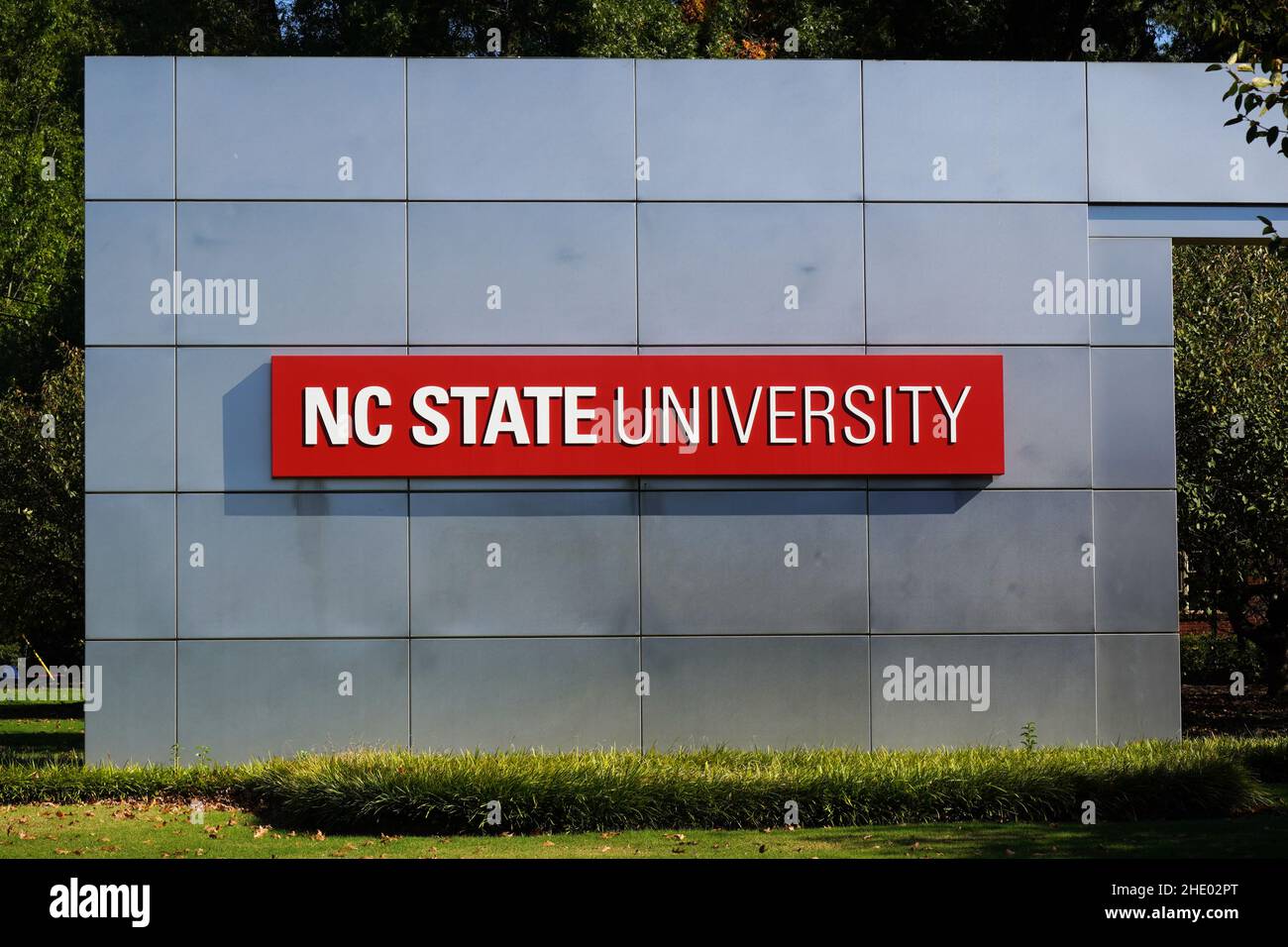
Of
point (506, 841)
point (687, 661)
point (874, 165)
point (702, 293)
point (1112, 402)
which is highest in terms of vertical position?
point (874, 165)

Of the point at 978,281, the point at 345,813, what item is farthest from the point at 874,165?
the point at 345,813

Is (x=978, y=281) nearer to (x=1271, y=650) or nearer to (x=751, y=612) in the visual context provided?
(x=751, y=612)

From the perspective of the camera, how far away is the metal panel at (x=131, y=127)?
11398 millimetres

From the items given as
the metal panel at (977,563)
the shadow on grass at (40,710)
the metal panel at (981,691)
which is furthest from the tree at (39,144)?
the metal panel at (981,691)

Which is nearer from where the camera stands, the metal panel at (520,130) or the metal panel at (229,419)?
the metal panel at (229,419)

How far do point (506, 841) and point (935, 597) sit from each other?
455 centimetres

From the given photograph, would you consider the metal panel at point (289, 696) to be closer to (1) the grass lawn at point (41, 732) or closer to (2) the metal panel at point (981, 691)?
(1) the grass lawn at point (41, 732)

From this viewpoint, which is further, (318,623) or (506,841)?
(318,623)

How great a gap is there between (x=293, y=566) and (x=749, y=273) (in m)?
4.83

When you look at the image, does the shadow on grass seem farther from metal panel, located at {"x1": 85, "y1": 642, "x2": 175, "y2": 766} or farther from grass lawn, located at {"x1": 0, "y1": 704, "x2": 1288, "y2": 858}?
grass lawn, located at {"x1": 0, "y1": 704, "x2": 1288, "y2": 858}

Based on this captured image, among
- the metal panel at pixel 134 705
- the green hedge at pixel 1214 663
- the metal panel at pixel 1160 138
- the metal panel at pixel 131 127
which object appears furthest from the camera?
the green hedge at pixel 1214 663

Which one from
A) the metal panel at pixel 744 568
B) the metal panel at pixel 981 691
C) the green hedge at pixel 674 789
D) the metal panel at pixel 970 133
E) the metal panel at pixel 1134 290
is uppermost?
the metal panel at pixel 970 133

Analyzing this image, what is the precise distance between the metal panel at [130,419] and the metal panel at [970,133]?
6620 mm

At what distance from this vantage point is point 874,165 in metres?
11.7
